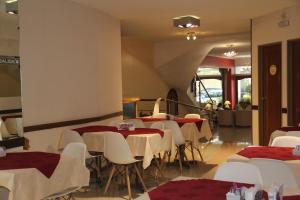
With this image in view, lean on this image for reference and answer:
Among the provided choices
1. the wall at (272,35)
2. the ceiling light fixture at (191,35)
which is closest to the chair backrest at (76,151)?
the wall at (272,35)

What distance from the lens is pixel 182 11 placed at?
7.32 m

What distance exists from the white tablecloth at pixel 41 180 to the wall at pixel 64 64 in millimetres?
1535

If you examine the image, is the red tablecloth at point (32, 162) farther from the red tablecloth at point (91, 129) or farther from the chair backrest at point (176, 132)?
the chair backrest at point (176, 132)

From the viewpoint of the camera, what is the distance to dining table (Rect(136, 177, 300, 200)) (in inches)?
90.8

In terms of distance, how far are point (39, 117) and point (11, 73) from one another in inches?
30.0

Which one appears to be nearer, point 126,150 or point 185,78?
point 126,150

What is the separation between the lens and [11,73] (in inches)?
191

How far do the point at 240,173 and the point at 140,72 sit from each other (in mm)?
9337

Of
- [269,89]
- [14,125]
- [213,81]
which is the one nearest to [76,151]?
[14,125]

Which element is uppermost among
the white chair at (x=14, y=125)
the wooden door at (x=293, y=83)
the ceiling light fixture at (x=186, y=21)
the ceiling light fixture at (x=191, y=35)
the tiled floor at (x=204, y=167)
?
the ceiling light fixture at (x=191, y=35)

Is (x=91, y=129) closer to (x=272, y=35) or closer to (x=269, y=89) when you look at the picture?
(x=269, y=89)

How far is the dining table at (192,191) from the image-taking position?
7.57 ft

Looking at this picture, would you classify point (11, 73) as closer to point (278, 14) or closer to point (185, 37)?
point (278, 14)

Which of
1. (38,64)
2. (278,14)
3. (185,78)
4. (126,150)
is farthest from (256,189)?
(185,78)
